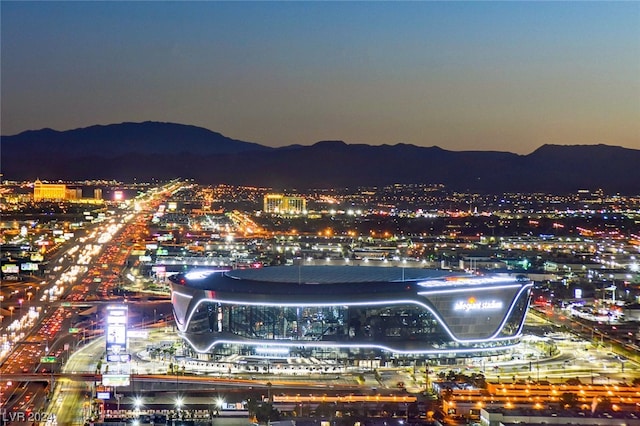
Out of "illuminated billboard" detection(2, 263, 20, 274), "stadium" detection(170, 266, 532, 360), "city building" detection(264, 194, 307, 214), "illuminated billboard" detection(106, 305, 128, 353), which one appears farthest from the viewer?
"city building" detection(264, 194, 307, 214)

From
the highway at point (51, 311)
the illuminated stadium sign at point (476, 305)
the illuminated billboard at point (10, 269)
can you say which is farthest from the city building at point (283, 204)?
the illuminated stadium sign at point (476, 305)

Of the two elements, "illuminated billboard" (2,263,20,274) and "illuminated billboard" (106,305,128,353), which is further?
"illuminated billboard" (2,263,20,274)

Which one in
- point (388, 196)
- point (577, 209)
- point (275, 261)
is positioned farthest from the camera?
point (388, 196)

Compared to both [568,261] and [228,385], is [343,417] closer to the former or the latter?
[228,385]

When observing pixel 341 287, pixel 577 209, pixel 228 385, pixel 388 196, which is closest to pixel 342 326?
pixel 341 287

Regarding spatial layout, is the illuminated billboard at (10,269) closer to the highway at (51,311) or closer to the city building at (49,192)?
the highway at (51,311)

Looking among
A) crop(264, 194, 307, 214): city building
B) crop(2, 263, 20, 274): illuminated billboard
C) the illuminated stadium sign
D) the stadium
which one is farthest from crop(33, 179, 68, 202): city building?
the illuminated stadium sign

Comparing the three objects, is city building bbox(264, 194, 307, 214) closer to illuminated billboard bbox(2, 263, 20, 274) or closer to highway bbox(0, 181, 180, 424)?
highway bbox(0, 181, 180, 424)
